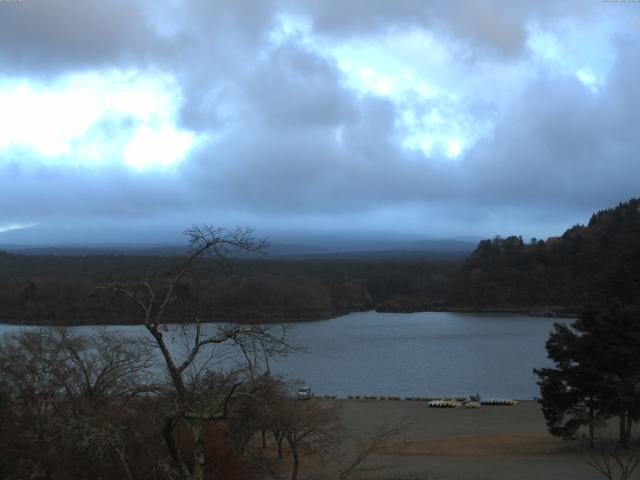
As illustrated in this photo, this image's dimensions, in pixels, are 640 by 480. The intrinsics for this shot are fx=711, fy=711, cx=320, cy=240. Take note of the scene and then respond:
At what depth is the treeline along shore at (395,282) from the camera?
56844 millimetres

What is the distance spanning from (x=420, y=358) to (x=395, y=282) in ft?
153

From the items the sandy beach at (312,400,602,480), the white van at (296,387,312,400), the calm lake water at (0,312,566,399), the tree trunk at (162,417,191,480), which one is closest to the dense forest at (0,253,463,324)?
the calm lake water at (0,312,566,399)

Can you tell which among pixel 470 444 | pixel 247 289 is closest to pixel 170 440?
pixel 470 444

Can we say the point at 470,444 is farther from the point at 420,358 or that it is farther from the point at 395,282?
the point at 395,282

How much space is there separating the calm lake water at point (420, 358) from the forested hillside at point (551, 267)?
11691 mm

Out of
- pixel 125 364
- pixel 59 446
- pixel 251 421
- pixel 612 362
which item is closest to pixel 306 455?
pixel 251 421

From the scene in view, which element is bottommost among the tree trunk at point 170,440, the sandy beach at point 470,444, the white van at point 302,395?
the sandy beach at point 470,444

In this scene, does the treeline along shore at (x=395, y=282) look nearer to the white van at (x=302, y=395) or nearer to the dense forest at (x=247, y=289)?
the dense forest at (x=247, y=289)

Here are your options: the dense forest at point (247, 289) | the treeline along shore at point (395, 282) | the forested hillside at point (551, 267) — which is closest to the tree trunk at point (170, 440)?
the dense forest at point (247, 289)

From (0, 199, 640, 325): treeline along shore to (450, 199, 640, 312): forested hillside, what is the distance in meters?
0.11

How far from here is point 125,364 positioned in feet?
39.3

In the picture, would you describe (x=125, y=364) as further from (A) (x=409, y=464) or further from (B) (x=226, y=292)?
(B) (x=226, y=292)

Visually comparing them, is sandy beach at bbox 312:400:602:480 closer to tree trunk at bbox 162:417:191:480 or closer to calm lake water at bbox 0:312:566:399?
calm lake water at bbox 0:312:566:399

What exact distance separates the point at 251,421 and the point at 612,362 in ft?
26.7
